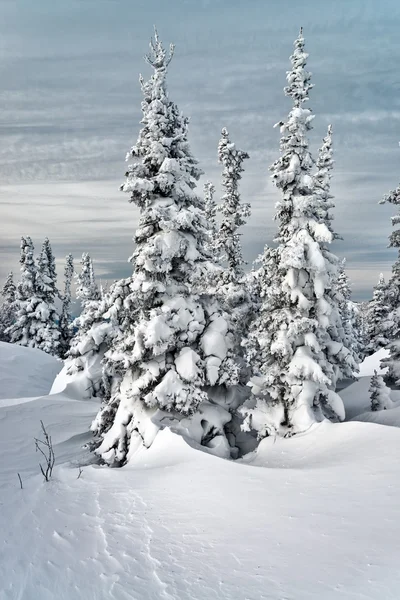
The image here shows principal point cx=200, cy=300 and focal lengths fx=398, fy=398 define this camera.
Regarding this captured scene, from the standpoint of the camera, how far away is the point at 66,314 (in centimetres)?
5828

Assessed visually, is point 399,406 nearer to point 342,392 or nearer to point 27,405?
point 342,392

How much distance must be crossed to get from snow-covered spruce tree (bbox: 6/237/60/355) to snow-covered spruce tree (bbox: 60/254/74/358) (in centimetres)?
268

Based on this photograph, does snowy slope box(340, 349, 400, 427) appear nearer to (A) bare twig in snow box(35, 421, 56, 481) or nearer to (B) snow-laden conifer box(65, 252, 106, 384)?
(A) bare twig in snow box(35, 421, 56, 481)

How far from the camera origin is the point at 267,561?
6.27 m

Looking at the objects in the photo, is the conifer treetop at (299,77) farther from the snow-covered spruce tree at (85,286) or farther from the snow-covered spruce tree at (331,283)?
the snow-covered spruce tree at (85,286)

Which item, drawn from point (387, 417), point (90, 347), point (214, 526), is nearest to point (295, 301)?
point (387, 417)

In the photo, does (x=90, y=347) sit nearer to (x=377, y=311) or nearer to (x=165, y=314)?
(x=165, y=314)

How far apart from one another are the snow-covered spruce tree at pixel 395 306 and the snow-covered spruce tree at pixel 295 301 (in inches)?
270

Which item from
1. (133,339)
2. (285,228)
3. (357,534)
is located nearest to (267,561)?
(357,534)

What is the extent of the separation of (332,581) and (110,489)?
21.9ft

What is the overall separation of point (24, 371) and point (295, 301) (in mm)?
24506

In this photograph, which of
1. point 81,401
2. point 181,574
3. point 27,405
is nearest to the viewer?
point 181,574

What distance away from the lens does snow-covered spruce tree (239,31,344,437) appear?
48.3ft

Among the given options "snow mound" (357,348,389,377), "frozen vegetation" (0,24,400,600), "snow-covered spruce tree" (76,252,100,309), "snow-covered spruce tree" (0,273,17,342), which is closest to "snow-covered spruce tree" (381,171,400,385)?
"frozen vegetation" (0,24,400,600)
